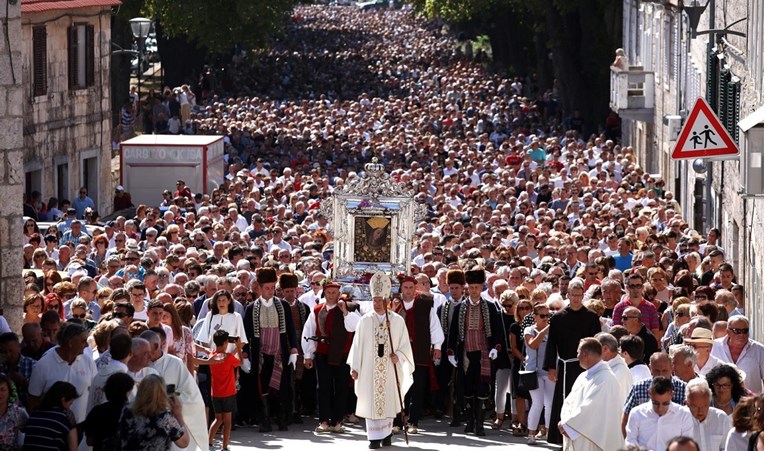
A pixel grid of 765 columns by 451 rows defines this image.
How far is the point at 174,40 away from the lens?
207ft

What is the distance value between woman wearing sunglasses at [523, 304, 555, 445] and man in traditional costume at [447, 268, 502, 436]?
0.65 metres

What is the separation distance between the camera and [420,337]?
1750cm

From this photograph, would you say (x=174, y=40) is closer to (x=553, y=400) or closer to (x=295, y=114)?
(x=295, y=114)

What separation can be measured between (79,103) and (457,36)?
193 feet

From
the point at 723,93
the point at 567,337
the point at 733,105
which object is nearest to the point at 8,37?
the point at 567,337

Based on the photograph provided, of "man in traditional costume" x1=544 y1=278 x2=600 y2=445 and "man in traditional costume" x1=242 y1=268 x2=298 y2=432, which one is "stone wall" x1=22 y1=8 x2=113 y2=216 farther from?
"man in traditional costume" x1=544 y1=278 x2=600 y2=445

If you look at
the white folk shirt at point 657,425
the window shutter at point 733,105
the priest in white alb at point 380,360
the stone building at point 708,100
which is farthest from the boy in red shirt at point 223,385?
the window shutter at point 733,105

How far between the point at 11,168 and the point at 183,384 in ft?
10.8

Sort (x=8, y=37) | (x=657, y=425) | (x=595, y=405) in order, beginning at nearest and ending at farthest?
(x=657, y=425)
(x=595, y=405)
(x=8, y=37)

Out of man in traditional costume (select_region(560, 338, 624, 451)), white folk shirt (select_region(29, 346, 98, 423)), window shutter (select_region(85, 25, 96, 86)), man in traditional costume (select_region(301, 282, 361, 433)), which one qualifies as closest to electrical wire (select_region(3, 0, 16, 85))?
white folk shirt (select_region(29, 346, 98, 423))

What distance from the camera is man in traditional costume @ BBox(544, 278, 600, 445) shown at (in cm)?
1573

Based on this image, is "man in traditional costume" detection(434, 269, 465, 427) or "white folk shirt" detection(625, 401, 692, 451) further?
"man in traditional costume" detection(434, 269, 465, 427)

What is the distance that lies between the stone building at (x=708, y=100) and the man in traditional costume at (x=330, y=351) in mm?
3991

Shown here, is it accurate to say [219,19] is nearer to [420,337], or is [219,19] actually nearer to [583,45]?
[583,45]
